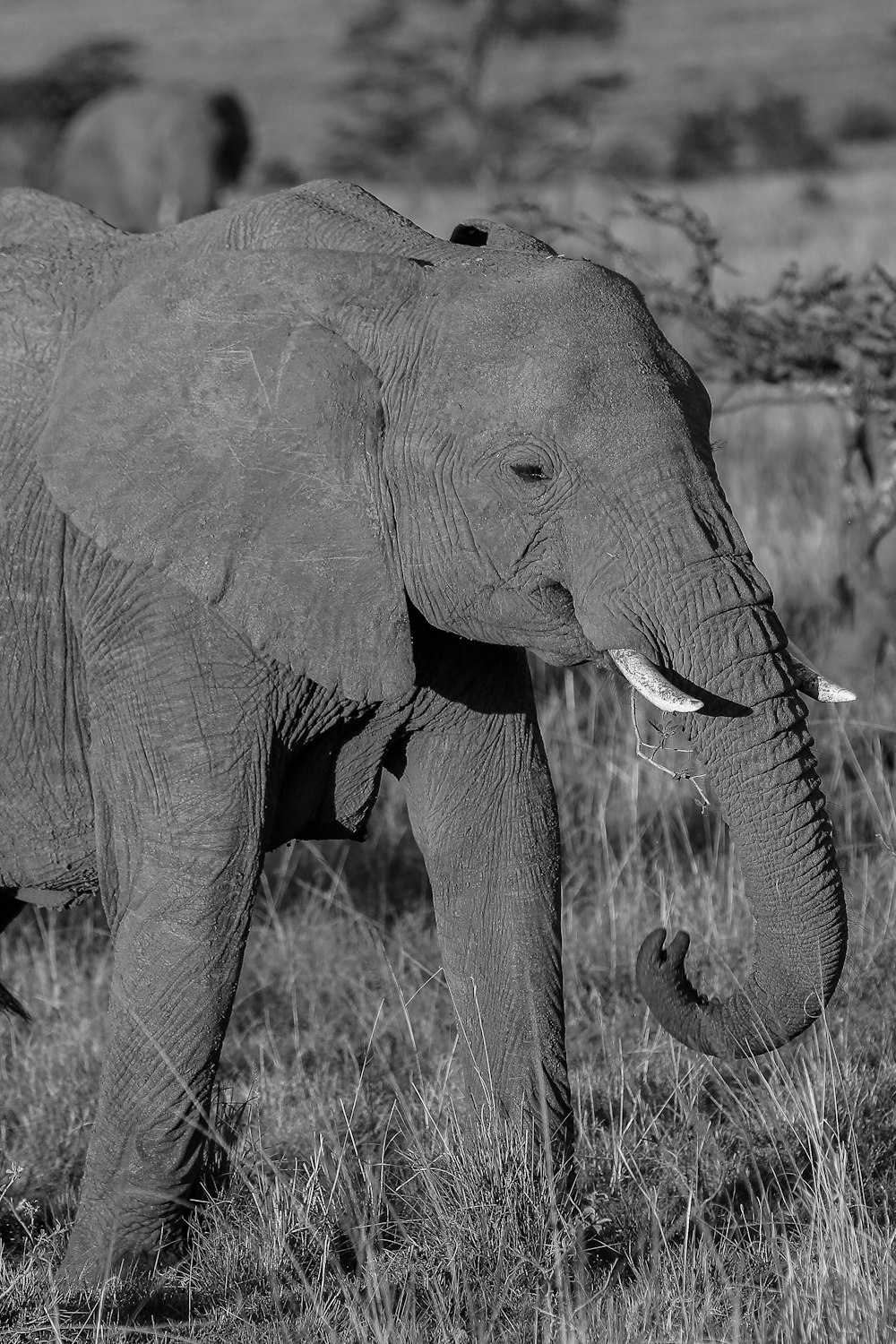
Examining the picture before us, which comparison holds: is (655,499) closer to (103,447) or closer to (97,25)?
(103,447)

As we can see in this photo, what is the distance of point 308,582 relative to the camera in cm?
331

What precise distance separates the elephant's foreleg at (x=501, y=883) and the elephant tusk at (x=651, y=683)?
2.49 ft

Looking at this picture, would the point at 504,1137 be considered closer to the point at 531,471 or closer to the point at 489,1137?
the point at 489,1137

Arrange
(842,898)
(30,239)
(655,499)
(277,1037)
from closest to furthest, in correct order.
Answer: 1. (655,499)
2. (842,898)
3. (30,239)
4. (277,1037)

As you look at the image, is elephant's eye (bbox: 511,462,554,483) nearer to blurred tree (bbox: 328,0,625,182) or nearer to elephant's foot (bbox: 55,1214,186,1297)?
elephant's foot (bbox: 55,1214,186,1297)

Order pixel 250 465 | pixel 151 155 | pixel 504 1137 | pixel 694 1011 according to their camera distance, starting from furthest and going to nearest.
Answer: pixel 151 155 < pixel 504 1137 < pixel 694 1011 < pixel 250 465

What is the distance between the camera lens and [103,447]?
3367 millimetres

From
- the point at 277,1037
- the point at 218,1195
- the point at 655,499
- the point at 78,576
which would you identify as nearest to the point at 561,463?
the point at 655,499

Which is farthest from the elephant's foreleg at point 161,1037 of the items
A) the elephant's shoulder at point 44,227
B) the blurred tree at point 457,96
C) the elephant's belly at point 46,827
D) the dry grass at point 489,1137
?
the blurred tree at point 457,96

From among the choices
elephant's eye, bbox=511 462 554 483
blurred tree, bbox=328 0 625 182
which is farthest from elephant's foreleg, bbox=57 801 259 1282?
blurred tree, bbox=328 0 625 182

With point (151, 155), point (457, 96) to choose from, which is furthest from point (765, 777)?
point (457, 96)

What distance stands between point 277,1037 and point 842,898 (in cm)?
195

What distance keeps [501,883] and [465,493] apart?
0.99m

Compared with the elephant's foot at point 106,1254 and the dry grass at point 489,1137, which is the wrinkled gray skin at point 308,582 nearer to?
the elephant's foot at point 106,1254
